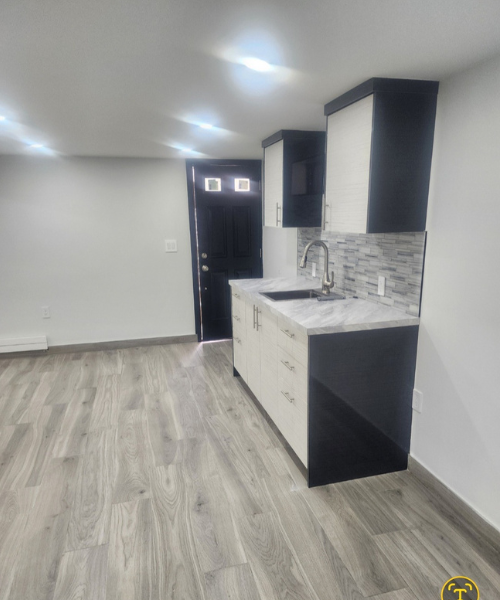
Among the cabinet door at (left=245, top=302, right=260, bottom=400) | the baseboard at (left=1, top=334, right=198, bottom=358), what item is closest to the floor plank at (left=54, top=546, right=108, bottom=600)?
the cabinet door at (left=245, top=302, right=260, bottom=400)

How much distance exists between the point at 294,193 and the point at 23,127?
Answer: 6.58ft

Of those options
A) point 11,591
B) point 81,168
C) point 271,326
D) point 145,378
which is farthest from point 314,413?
point 81,168

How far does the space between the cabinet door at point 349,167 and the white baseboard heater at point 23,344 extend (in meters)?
3.43

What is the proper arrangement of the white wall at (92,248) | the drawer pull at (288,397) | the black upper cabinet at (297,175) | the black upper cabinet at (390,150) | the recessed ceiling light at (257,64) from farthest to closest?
1. the white wall at (92,248)
2. the black upper cabinet at (297,175)
3. the drawer pull at (288,397)
4. the black upper cabinet at (390,150)
5. the recessed ceiling light at (257,64)

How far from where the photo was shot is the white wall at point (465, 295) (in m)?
1.68

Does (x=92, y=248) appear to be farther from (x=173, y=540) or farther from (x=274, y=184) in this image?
(x=173, y=540)

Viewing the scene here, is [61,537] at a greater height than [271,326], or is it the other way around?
[271,326]

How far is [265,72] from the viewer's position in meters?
1.77

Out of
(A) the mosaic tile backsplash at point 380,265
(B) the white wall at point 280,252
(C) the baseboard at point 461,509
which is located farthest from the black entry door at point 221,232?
(C) the baseboard at point 461,509

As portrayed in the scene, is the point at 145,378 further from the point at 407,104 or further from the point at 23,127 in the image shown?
the point at 407,104

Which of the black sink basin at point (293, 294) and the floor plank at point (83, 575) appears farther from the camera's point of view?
the black sink basin at point (293, 294)

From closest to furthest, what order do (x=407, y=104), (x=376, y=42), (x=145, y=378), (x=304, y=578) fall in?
1. (x=376, y=42)
2. (x=304, y=578)
3. (x=407, y=104)
4. (x=145, y=378)

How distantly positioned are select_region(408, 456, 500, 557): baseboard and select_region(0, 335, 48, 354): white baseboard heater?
382 centimetres
